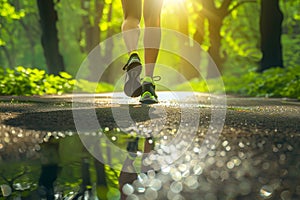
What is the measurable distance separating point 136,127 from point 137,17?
2.51 metres

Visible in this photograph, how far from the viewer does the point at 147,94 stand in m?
5.34

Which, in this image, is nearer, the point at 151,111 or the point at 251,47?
the point at 151,111

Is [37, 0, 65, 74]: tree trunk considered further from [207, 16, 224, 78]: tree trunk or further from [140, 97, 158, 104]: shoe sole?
[140, 97, 158, 104]: shoe sole

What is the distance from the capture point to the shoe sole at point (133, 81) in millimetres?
5367

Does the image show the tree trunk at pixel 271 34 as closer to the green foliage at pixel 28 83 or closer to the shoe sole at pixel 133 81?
the green foliage at pixel 28 83

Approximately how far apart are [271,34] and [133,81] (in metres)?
12.1

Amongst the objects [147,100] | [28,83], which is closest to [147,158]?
[147,100]

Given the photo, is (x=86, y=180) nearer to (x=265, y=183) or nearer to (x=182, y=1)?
(x=265, y=183)

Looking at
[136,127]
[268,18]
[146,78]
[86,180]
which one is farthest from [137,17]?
[268,18]

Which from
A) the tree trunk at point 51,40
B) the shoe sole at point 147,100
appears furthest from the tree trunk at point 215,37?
the shoe sole at point 147,100

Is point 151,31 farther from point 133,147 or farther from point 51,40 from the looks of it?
point 51,40

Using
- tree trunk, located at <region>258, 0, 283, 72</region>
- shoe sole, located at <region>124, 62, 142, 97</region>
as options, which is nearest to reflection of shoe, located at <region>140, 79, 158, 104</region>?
shoe sole, located at <region>124, 62, 142, 97</region>

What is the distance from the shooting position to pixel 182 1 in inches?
1009

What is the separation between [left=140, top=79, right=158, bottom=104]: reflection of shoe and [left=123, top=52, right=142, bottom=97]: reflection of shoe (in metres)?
0.10
